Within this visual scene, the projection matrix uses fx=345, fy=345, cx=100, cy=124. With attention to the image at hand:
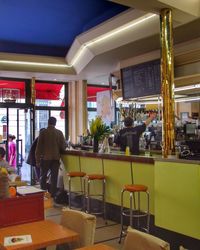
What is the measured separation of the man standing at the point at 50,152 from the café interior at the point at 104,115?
252mm

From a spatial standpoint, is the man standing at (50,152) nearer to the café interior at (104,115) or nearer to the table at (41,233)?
the café interior at (104,115)

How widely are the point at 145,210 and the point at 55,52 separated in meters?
5.25

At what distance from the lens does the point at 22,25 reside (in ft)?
23.3

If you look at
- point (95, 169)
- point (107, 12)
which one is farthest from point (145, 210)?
point (107, 12)

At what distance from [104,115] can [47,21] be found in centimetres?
337

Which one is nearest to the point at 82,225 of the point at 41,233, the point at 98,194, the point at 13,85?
the point at 41,233

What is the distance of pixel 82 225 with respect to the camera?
244 centimetres

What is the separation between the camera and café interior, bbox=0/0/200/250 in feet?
8.90

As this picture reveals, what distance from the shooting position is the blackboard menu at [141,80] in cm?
628

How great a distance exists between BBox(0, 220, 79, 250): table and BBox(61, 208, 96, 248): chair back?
7cm

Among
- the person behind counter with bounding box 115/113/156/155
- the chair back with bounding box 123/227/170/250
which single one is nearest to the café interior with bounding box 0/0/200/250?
the chair back with bounding box 123/227/170/250

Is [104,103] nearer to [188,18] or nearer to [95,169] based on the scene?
[95,169]

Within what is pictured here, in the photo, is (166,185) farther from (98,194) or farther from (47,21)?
(47,21)

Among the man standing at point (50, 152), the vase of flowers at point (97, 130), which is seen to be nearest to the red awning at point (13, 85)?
the man standing at point (50, 152)
